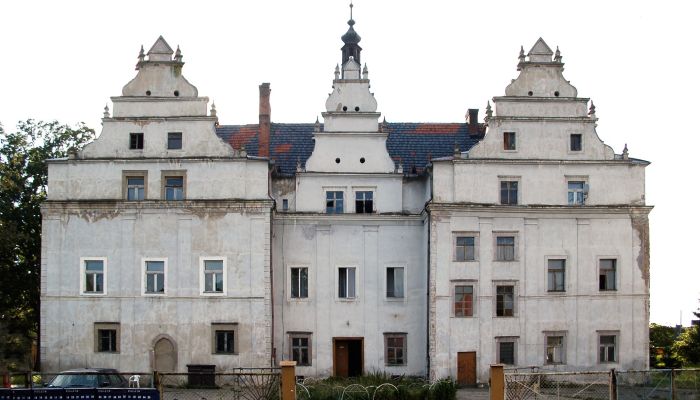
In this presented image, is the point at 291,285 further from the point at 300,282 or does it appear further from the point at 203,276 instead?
the point at 203,276

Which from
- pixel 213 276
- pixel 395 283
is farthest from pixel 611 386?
pixel 213 276

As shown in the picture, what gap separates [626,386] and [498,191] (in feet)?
29.6

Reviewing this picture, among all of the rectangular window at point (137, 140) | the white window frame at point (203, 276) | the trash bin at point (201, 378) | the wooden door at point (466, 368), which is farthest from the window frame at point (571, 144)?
the rectangular window at point (137, 140)

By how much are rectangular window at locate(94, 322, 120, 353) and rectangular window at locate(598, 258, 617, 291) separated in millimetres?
19518

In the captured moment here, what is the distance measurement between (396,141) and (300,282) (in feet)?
26.0

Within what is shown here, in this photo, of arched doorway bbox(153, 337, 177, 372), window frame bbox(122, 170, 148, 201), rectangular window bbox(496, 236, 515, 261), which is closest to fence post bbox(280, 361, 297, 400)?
arched doorway bbox(153, 337, 177, 372)

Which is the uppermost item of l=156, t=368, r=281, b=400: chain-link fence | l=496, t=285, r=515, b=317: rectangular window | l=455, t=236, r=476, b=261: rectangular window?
l=455, t=236, r=476, b=261: rectangular window

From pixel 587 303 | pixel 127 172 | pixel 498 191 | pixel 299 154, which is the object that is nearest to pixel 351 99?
pixel 299 154

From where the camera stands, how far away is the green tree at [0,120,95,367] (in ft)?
135

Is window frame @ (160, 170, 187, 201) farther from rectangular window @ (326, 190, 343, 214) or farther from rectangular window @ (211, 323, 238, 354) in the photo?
rectangular window @ (326, 190, 343, 214)

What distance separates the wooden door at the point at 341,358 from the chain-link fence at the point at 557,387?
7365mm

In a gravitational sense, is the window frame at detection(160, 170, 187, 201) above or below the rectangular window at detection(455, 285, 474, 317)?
above

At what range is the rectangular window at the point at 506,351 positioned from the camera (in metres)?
37.5

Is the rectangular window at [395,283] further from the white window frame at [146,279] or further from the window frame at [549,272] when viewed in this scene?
the white window frame at [146,279]
